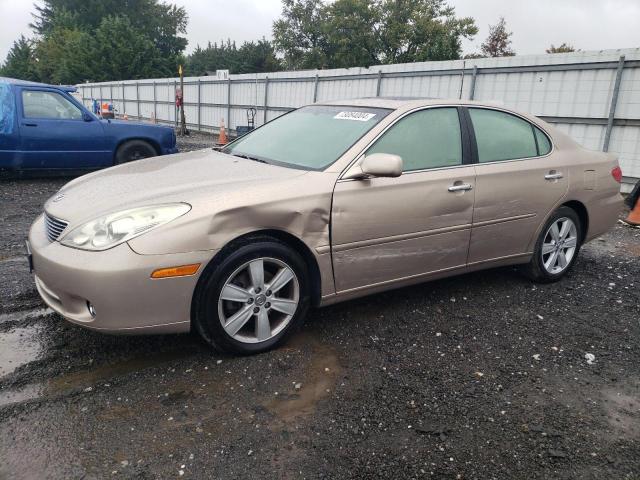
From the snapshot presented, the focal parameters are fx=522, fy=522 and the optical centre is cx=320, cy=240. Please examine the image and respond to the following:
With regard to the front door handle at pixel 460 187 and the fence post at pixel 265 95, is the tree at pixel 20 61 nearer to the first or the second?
the fence post at pixel 265 95

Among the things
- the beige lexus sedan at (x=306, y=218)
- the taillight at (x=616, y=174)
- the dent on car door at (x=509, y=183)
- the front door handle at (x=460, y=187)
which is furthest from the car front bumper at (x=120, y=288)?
the taillight at (x=616, y=174)

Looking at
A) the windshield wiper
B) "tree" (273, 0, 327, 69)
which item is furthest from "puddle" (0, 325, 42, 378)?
"tree" (273, 0, 327, 69)

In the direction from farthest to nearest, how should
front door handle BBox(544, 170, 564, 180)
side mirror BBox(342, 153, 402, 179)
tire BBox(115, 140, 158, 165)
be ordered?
tire BBox(115, 140, 158, 165), front door handle BBox(544, 170, 564, 180), side mirror BBox(342, 153, 402, 179)

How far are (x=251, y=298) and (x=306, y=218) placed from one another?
22.2 inches

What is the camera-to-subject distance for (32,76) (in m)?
57.3

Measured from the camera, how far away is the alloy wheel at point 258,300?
9.67 ft

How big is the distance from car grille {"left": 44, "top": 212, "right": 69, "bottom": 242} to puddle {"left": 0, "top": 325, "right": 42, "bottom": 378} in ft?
2.23

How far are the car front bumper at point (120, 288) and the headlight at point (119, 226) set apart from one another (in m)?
0.05

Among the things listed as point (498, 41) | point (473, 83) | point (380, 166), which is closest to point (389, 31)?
point (498, 41)

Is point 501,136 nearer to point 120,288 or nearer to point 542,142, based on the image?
point 542,142

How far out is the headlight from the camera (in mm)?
2695

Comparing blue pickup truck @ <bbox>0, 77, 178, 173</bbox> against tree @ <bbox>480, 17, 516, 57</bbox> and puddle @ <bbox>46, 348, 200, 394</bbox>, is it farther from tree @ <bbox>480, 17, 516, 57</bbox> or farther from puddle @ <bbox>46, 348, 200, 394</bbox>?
tree @ <bbox>480, 17, 516, 57</bbox>

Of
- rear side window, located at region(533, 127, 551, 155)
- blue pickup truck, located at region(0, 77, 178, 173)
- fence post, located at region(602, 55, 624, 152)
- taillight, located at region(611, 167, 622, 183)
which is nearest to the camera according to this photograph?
rear side window, located at region(533, 127, 551, 155)

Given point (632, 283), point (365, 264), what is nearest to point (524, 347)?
point (365, 264)
